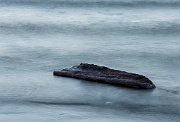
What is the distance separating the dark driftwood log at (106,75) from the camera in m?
8.80

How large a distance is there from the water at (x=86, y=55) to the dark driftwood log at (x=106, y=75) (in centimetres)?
10

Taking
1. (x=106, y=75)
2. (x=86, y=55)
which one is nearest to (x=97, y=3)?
(x=86, y=55)

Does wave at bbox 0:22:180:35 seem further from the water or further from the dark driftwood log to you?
the dark driftwood log

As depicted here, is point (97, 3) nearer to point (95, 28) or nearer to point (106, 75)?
point (95, 28)

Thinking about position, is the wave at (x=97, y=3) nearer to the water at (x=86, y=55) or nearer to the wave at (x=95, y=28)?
the water at (x=86, y=55)

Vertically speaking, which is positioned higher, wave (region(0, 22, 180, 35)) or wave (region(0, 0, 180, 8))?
wave (region(0, 0, 180, 8))

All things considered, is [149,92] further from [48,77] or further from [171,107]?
[48,77]

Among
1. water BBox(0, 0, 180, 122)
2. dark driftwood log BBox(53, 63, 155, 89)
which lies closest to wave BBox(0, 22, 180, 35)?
water BBox(0, 0, 180, 122)

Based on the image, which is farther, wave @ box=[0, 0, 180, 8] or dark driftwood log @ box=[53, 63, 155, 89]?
wave @ box=[0, 0, 180, 8]

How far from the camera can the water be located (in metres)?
8.01

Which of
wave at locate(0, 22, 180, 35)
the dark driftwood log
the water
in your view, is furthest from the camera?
wave at locate(0, 22, 180, 35)

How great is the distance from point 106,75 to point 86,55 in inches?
53.0

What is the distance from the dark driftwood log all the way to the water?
0.10m

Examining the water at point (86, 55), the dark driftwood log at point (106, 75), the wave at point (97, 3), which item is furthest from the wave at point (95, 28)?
the dark driftwood log at point (106, 75)
